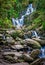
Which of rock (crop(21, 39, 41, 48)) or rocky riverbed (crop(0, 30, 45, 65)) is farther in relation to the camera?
rock (crop(21, 39, 41, 48))

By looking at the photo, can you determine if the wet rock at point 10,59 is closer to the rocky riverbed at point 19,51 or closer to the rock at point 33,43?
the rocky riverbed at point 19,51

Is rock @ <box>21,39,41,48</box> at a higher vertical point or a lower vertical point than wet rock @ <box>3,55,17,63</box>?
higher

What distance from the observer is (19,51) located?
18.0 m

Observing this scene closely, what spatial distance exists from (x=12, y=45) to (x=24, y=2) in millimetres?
20984

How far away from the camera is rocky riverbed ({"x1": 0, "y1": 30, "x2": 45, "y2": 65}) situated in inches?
573

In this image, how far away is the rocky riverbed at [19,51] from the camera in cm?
1456

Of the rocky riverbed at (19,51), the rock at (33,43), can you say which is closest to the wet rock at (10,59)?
the rocky riverbed at (19,51)

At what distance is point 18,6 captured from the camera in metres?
37.8

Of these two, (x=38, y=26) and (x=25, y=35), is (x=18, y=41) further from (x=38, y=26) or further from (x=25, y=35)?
(x=38, y=26)

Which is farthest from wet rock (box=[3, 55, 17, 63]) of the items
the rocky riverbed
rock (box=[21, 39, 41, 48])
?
rock (box=[21, 39, 41, 48])

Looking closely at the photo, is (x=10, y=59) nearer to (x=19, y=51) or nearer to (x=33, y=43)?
(x=19, y=51)

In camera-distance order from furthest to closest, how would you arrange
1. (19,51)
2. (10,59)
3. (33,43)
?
1. (33,43)
2. (19,51)
3. (10,59)

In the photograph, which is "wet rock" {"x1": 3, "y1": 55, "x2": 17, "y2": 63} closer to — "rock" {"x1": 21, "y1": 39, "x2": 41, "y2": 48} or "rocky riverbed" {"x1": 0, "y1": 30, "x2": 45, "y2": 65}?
"rocky riverbed" {"x1": 0, "y1": 30, "x2": 45, "y2": 65}

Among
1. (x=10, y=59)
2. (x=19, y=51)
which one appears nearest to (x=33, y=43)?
(x=19, y=51)
